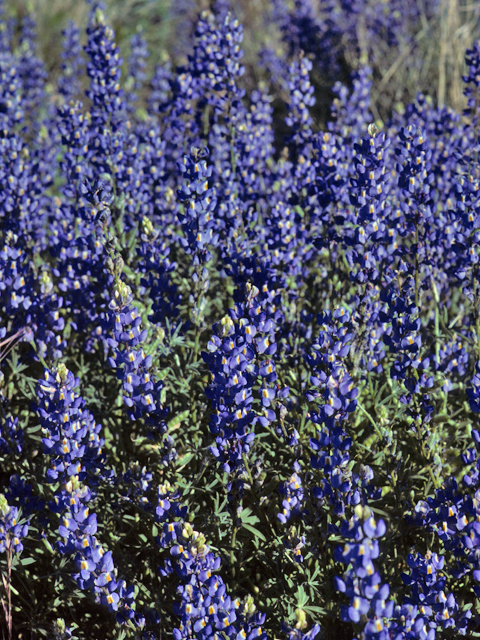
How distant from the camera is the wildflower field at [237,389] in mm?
2254

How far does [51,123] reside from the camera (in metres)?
6.17

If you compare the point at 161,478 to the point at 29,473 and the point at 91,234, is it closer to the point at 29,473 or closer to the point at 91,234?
the point at 29,473

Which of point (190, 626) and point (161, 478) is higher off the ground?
point (161, 478)

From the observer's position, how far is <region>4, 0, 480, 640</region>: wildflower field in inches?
88.7

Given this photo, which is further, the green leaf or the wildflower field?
the green leaf

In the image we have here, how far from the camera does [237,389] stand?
2234 millimetres

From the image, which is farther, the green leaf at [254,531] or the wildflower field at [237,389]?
the green leaf at [254,531]

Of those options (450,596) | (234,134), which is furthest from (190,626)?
(234,134)

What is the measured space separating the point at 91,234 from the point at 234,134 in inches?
46.8

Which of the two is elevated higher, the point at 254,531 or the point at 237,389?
the point at 237,389

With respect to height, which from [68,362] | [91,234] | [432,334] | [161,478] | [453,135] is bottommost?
[161,478]

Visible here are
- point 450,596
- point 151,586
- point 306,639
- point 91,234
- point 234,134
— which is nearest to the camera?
point 306,639

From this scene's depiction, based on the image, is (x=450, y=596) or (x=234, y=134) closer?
(x=450, y=596)

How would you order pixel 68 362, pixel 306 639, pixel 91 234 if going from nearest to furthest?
pixel 306 639
pixel 91 234
pixel 68 362
